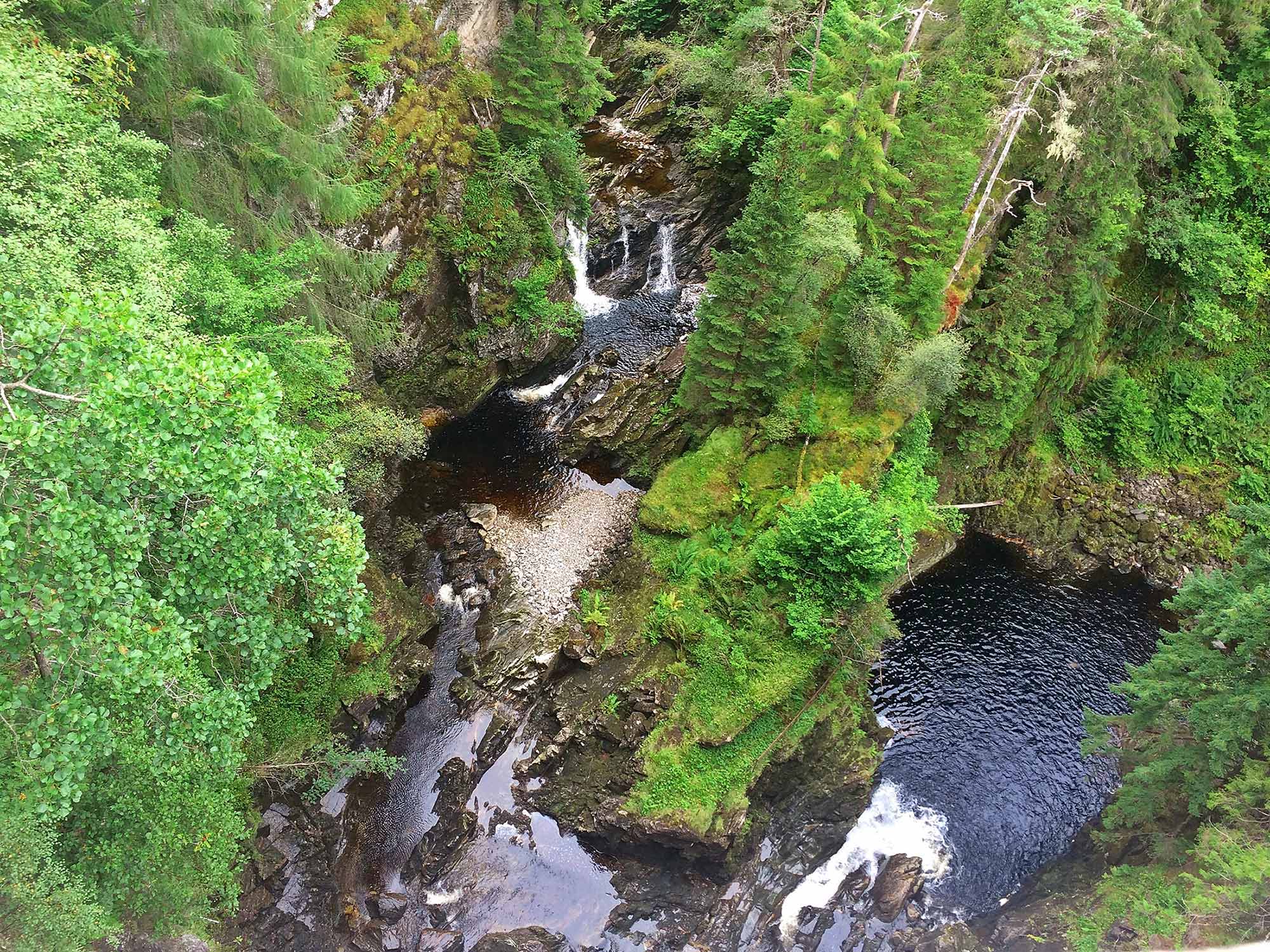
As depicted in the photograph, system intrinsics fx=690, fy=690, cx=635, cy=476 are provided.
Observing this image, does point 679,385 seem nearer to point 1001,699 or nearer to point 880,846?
point 1001,699

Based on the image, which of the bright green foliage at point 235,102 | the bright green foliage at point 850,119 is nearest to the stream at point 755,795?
the bright green foliage at point 235,102

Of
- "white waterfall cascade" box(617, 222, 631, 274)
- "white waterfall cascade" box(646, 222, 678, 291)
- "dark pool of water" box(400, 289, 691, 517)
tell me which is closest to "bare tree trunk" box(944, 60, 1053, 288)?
"dark pool of water" box(400, 289, 691, 517)

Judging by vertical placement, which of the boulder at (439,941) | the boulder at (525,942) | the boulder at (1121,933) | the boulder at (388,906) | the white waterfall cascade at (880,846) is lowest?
the boulder at (1121,933)

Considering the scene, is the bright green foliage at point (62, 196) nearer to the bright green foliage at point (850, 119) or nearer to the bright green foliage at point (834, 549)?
the bright green foliage at point (834, 549)

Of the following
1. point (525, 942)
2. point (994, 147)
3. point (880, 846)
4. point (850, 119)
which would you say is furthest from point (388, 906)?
point (994, 147)

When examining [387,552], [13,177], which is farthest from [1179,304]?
[13,177]

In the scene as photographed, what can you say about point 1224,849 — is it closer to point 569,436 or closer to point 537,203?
point 569,436
